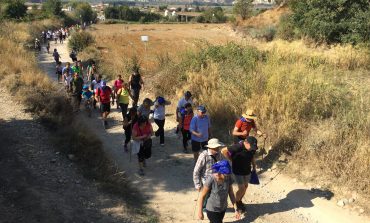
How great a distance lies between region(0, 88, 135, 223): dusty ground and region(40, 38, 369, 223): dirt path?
1053 millimetres

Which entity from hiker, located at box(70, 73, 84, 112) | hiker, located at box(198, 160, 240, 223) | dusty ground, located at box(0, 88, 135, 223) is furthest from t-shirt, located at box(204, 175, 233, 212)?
hiker, located at box(70, 73, 84, 112)

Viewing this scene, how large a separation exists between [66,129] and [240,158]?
528 cm

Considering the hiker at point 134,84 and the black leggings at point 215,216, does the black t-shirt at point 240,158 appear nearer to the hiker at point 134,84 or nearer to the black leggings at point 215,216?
the black leggings at point 215,216

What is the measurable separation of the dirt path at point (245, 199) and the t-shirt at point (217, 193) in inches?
52.0

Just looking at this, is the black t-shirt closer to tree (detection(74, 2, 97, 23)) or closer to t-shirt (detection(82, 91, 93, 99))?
t-shirt (detection(82, 91, 93, 99))

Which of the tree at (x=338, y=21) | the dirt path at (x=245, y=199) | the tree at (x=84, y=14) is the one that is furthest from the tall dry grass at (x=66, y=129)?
the tree at (x=84, y=14)

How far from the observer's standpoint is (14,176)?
7.50 m

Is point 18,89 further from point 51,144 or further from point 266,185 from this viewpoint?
point 266,185

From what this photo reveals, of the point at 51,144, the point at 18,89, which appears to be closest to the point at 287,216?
the point at 51,144

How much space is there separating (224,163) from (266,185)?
10.3 ft

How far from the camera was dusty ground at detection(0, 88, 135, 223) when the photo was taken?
6449 millimetres

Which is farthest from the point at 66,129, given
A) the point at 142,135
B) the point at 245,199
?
the point at 245,199

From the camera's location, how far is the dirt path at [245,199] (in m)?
7.31

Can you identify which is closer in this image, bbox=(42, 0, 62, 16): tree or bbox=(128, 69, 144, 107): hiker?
bbox=(128, 69, 144, 107): hiker
